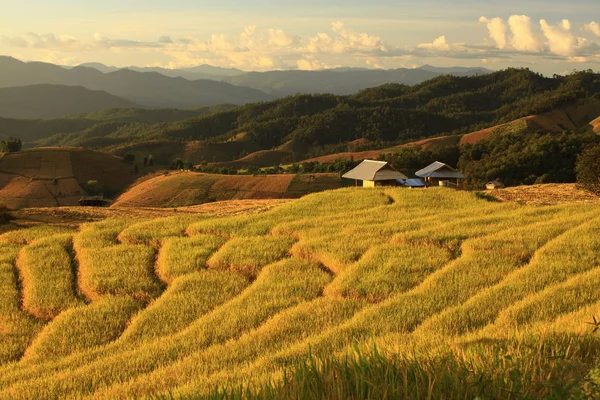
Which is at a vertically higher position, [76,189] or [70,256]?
→ [70,256]

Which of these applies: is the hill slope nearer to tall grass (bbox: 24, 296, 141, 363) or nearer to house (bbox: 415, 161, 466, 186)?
house (bbox: 415, 161, 466, 186)

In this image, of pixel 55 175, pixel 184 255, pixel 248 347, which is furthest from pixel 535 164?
pixel 55 175

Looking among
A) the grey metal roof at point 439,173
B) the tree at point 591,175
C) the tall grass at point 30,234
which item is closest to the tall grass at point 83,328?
the tall grass at point 30,234

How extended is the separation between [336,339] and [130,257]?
403 inches

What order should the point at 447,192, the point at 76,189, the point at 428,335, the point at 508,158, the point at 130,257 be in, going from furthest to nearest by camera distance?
1. the point at 76,189
2. the point at 508,158
3. the point at 447,192
4. the point at 130,257
5. the point at 428,335

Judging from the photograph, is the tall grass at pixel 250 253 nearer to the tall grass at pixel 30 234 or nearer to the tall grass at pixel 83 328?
the tall grass at pixel 83 328

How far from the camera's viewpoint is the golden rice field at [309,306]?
4840 millimetres

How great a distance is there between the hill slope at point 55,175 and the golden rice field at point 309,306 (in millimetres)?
82181

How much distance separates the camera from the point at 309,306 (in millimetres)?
12398

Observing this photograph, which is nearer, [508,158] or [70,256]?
[70,256]

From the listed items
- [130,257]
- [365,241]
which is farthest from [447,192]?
[130,257]

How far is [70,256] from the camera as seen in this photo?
18.5 meters

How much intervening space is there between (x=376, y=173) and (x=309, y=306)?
3253cm

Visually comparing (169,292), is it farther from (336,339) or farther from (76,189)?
(76,189)
